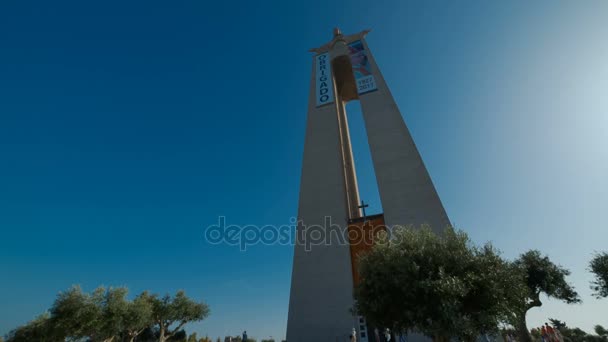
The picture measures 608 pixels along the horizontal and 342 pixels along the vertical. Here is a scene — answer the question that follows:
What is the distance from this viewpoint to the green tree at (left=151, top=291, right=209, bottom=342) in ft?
108

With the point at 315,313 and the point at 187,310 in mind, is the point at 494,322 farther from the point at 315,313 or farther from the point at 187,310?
the point at 187,310

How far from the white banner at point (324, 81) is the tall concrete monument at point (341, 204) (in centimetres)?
12

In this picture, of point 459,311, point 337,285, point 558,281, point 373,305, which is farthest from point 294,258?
point 558,281

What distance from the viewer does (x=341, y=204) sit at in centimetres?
2350

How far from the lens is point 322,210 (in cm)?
2378

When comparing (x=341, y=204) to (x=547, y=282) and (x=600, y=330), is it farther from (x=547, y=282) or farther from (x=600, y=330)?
(x=600, y=330)

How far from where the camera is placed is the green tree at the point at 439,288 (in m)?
9.09

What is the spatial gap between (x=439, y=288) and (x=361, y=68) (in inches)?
1002

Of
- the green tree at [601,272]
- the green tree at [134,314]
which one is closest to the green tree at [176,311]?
the green tree at [134,314]

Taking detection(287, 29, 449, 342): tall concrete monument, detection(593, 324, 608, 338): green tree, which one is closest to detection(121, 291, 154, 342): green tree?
detection(287, 29, 449, 342): tall concrete monument

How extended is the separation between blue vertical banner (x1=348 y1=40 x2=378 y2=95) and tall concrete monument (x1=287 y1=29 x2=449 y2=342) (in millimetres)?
104

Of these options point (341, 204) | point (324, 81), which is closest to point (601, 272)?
point (341, 204)

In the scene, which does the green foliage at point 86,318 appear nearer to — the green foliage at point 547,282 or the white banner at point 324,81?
the white banner at point 324,81

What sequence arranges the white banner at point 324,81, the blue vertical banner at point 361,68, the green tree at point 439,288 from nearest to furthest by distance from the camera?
1. the green tree at point 439,288
2. the blue vertical banner at point 361,68
3. the white banner at point 324,81
